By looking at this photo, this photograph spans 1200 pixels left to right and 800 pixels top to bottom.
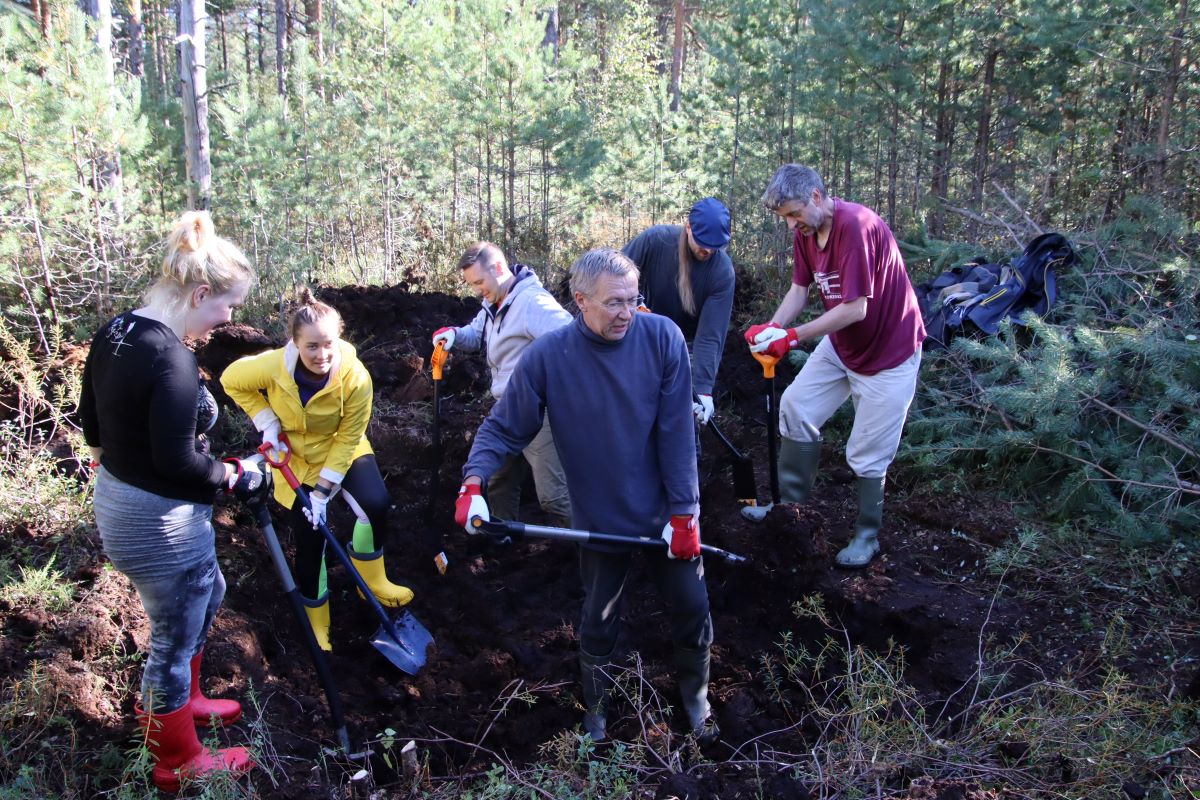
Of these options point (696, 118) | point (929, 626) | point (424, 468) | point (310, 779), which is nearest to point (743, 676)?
point (929, 626)

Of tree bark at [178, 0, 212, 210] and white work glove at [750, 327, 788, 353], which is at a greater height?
tree bark at [178, 0, 212, 210]

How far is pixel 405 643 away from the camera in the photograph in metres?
4.12

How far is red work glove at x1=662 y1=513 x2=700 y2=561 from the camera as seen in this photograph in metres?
3.08

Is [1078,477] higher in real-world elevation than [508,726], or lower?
higher

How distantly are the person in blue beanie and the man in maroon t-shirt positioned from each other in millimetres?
270

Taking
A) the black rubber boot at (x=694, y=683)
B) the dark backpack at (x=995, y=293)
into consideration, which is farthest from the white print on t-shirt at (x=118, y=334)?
the dark backpack at (x=995, y=293)

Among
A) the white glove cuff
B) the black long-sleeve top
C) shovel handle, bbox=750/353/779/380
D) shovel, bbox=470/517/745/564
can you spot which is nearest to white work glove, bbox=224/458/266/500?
the black long-sleeve top

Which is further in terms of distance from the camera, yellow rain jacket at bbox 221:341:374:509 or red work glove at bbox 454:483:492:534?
yellow rain jacket at bbox 221:341:374:509

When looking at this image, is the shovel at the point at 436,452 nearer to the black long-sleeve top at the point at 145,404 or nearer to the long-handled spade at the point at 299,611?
the long-handled spade at the point at 299,611

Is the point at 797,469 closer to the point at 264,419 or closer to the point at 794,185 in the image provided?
the point at 794,185

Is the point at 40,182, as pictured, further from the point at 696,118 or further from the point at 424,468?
the point at 696,118

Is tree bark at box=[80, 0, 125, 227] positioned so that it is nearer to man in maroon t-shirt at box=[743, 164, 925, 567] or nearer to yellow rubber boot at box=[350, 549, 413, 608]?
yellow rubber boot at box=[350, 549, 413, 608]

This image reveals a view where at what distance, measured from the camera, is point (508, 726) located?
3543 millimetres

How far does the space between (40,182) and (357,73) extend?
6.13 meters
